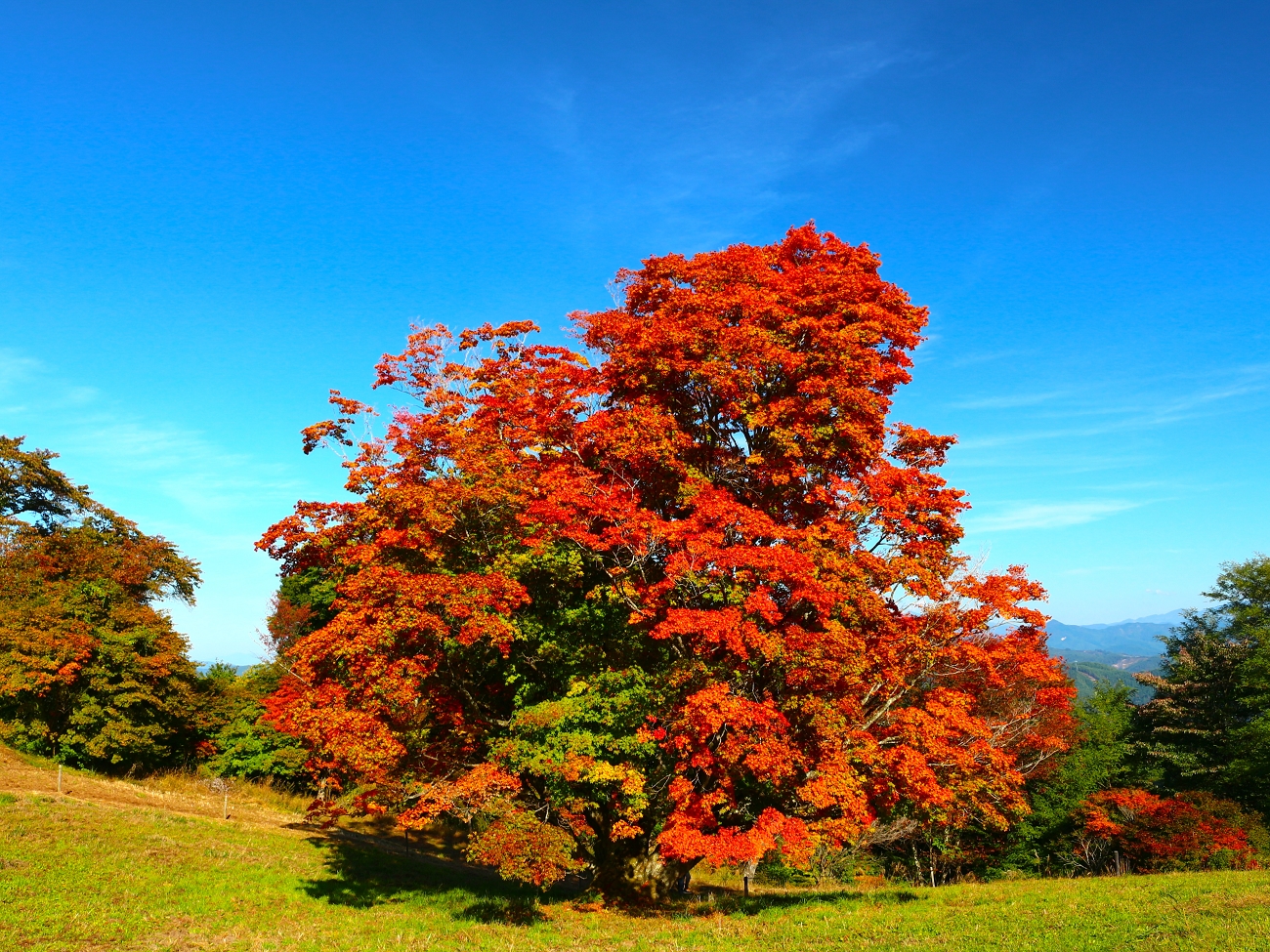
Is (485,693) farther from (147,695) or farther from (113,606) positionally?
(113,606)

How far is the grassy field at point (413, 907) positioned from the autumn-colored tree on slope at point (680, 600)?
67.1 inches

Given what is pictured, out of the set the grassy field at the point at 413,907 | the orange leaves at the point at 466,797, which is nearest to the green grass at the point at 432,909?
the grassy field at the point at 413,907

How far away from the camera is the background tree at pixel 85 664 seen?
94.7 feet

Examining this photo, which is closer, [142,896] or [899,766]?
[899,766]

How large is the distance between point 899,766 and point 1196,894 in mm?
6185

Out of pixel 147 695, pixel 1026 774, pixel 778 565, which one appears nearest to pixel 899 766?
pixel 778 565

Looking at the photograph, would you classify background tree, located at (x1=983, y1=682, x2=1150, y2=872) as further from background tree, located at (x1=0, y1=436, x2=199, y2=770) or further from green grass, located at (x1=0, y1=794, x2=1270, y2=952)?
background tree, located at (x1=0, y1=436, x2=199, y2=770)

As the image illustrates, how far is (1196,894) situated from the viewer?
47.5 ft

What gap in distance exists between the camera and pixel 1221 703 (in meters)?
38.3

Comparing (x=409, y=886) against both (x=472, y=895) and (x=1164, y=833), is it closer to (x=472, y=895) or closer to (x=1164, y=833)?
(x=472, y=895)

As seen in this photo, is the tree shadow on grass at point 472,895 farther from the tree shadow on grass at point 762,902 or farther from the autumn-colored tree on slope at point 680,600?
the autumn-colored tree on slope at point 680,600

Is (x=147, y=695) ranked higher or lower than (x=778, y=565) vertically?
lower

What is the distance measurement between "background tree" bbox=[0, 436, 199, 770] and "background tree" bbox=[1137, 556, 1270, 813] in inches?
1843

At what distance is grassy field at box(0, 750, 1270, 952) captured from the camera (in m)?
13.0
